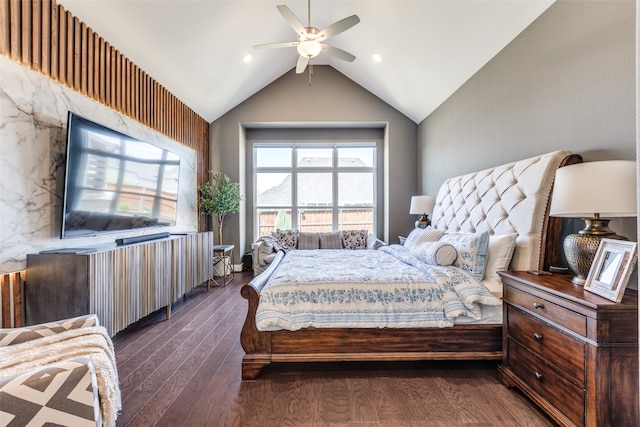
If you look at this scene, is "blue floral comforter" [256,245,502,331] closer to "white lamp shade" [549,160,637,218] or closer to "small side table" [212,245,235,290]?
"white lamp shade" [549,160,637,218]

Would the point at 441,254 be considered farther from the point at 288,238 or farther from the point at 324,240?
the point at 288,238

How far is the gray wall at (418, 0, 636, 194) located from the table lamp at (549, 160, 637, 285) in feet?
1.25

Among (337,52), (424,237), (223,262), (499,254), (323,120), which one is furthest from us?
(323,120)

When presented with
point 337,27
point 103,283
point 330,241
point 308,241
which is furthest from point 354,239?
point 103,283

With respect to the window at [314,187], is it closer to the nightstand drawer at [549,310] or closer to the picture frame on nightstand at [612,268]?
the nightstand drawer at [549,310]

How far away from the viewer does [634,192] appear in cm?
150

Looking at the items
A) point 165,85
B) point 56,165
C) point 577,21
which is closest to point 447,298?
point 577,21

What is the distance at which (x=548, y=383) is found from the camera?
5.30 ft

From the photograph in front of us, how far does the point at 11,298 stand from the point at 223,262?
117 inches

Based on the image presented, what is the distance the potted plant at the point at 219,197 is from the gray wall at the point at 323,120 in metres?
0.22

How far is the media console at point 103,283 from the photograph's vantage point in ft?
6.96

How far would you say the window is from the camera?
6078 mm

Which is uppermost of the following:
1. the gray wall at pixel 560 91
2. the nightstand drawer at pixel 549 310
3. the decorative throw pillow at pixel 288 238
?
the gray wall at pixel 560 91

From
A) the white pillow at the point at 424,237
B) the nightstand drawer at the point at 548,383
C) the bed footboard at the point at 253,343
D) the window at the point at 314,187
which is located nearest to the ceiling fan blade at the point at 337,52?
the white pillow at the point at 424,237
